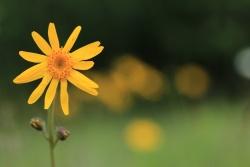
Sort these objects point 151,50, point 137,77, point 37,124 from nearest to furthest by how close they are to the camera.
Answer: point 37,124 < point 137,77 < point 151,50

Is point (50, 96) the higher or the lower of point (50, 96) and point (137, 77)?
the lower

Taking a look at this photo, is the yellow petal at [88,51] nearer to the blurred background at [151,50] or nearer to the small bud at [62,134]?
the small bud at [62,134]

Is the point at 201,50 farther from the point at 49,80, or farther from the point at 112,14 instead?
the point at 49,80

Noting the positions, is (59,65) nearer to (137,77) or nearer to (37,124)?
(37,124)

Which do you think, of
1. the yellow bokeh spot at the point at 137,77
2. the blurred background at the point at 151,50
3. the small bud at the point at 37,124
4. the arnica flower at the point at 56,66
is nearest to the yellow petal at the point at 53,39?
the arnica flower at the point at 56,66

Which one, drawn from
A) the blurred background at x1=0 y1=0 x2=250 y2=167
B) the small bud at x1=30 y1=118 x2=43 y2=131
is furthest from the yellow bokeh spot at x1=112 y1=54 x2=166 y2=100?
the small bud at x1=30 y1=118 x2=43 y2=131

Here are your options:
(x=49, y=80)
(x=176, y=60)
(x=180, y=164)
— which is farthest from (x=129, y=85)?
(x=176, y=60)

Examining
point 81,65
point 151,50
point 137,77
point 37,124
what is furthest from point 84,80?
point 151,50
